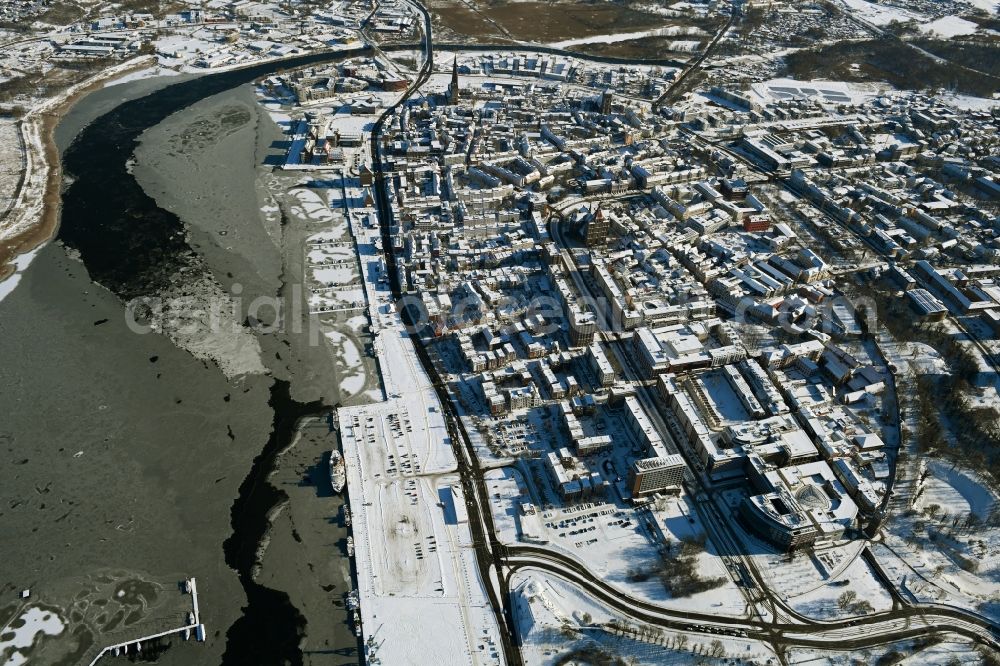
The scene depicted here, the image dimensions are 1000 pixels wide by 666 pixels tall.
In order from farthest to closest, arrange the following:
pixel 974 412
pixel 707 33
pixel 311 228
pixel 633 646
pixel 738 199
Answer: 1. pixel 707 33
2. pixel 738 199
3. pixel 311 228
4. pixel 974 412
5. pixel 633 646

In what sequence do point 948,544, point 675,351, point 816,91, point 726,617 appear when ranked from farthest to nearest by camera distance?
point 816,91 → point 675,351 → point 948,544 → point 726,617

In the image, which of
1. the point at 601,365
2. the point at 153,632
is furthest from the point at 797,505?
the point at 153,632

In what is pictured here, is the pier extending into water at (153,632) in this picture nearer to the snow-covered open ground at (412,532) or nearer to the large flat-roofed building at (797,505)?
the snow-covered open ground at (412,532)

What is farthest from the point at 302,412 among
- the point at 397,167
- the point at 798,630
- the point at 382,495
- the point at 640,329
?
the point at 397,167

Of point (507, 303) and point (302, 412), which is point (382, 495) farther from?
point (507, 303)

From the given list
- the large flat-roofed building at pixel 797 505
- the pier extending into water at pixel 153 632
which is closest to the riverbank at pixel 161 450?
the pier extending into water at pixel 153 632

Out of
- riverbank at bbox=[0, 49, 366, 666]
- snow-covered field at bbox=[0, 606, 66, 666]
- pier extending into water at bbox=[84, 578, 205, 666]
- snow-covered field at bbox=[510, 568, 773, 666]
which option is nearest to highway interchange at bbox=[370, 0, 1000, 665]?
snow-covered field at bbox=[510, 568, 773, 666]

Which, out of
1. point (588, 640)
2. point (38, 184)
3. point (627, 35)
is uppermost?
point (627, 35)

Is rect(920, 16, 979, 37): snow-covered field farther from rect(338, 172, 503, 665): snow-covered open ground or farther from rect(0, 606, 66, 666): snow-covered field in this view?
rect(0, 606, 66, 666): snow-covered field

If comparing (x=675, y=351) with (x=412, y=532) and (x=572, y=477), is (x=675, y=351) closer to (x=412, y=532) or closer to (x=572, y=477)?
(x=572, y=477)
